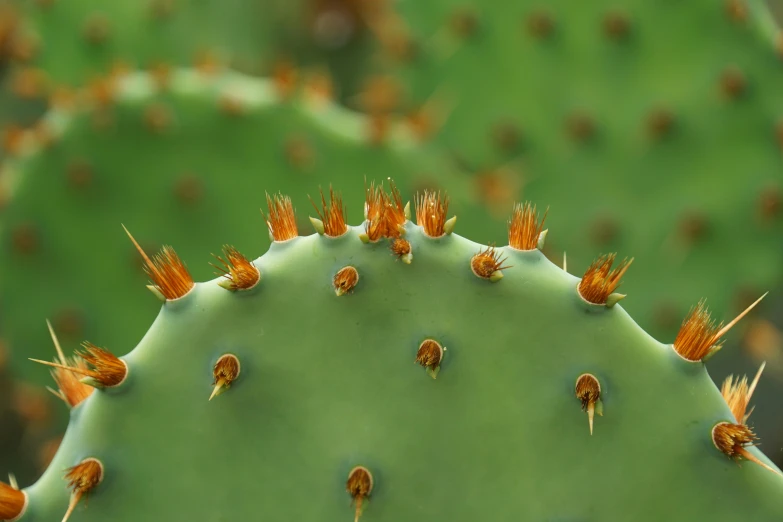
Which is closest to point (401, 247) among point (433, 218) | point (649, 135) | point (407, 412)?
point (433, 218)

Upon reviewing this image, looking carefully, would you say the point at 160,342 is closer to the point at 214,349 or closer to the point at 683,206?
the point at 214,349

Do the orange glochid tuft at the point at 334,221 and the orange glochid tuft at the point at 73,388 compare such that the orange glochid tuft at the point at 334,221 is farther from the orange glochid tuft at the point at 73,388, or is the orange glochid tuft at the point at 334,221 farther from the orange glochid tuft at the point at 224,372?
the orange glochid tuft at the point at 73,388

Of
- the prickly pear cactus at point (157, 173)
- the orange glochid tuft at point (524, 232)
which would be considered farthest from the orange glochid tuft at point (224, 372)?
the prickly pear cactus at point (157, 173)

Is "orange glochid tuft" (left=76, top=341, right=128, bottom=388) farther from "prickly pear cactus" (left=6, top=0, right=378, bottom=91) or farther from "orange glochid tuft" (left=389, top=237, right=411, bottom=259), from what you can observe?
"prickly pear cactus" (left=6, top=0, right=378, bottom=91)

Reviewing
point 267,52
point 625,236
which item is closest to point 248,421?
point 625,236

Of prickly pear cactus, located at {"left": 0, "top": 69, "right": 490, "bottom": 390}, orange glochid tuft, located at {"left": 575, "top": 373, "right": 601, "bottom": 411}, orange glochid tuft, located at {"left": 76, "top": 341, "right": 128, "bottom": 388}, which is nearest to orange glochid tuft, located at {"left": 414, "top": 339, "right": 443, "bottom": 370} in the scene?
orange glochid tuft, located at {"left": 575, "top": 373, "right": 601, "bottom": 411}

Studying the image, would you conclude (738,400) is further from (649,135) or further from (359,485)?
(649,135)
